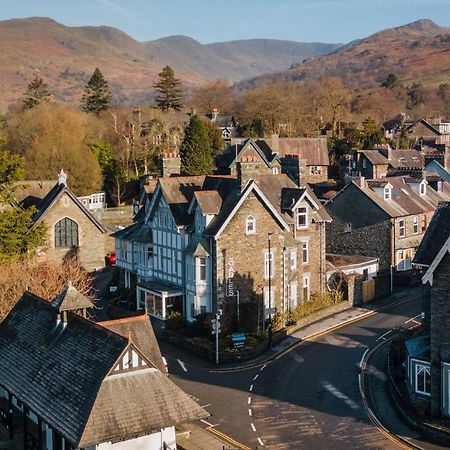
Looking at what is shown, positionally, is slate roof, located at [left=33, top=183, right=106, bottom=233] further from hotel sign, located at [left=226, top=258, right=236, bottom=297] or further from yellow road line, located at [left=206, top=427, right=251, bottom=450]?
yellow road line, located at [left=206, top=427, right=251, bottom=450]

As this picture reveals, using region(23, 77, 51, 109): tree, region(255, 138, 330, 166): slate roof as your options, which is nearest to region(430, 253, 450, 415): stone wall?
region(255, 138, 330, 166): slate roof

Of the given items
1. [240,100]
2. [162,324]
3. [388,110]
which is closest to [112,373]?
[162,324]

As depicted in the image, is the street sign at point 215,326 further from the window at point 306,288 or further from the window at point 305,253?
the window at point 305,253

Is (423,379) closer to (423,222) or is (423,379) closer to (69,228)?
(423,222)

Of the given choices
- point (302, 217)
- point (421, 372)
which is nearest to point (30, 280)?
point (302, 217)

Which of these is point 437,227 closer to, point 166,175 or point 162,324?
point 162,324

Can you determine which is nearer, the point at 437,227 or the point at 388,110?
the point at 437,227
